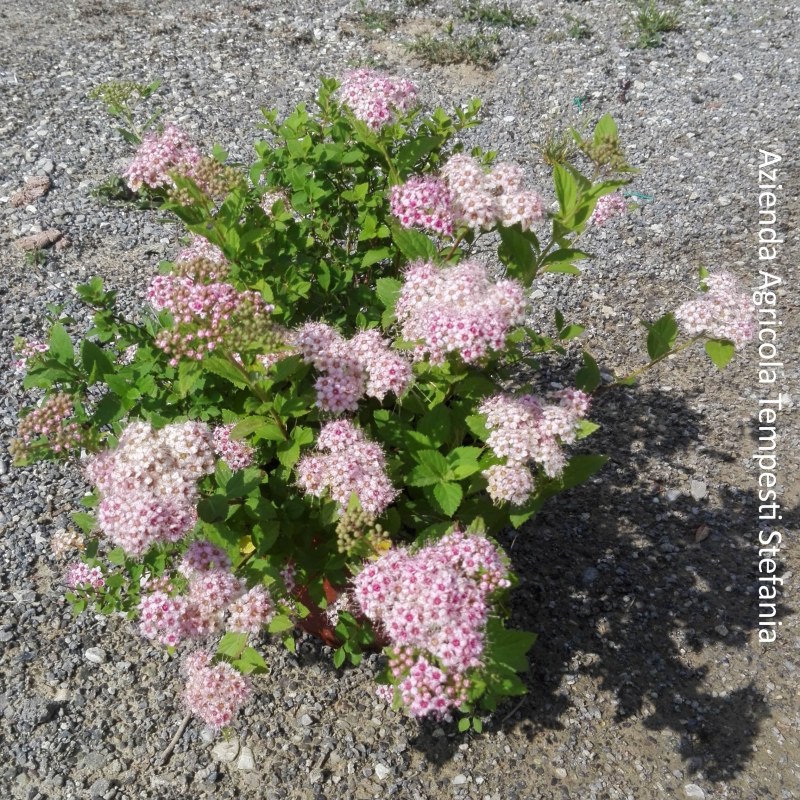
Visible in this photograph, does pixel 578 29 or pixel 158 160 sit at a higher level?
pixel 158 160

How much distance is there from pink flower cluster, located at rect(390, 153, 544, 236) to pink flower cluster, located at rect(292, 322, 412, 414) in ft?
1.44

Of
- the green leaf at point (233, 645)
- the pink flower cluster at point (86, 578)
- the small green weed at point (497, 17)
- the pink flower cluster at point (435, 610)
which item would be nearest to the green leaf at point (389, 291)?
the pink flower cluster at point (435, 610)

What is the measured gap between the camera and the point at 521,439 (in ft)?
7.29

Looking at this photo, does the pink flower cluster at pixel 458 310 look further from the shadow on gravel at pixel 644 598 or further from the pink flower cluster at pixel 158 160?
the shadow on gravel at pixel 644 598

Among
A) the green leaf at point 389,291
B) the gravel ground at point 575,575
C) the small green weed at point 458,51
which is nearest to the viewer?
the green leaf at point 389,291

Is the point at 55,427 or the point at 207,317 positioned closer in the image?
the point at 207,317

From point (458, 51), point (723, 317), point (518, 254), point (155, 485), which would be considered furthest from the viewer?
point (458, 51)

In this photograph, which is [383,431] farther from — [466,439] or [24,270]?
[24,270]

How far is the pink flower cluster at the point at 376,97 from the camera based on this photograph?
8.59 feet

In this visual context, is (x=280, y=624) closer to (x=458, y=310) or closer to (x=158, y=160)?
(x=458, y=310)

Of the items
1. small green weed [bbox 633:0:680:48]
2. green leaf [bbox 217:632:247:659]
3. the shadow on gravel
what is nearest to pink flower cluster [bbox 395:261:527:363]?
green leaf [bbox 217:632:247:659]

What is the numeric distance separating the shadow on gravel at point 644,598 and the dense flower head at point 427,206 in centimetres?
159

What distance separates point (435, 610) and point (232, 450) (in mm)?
801

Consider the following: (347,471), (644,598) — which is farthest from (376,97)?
(644,598)
